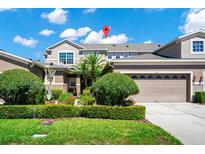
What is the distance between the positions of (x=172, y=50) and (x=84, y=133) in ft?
59.6

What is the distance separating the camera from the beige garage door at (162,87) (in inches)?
841

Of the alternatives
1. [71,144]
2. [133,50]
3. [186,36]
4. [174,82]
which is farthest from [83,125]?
[133,50]

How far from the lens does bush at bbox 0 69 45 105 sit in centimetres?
1185

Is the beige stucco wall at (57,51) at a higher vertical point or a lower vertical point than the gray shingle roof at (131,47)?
lower

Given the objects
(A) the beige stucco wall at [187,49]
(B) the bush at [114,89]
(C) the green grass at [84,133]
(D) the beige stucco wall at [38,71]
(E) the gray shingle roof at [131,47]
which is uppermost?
(E) the gray shingle roof at [131,47]

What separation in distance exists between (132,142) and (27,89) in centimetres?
631

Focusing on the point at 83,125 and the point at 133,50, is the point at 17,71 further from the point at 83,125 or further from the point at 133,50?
the point at 133,50

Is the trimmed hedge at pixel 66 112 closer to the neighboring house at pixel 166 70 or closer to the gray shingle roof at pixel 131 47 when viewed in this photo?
the neighboring house at pixel 166 70

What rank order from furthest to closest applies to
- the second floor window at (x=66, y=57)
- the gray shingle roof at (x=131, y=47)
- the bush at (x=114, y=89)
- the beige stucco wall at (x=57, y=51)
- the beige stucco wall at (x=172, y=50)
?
the gray shingle roof at (x=131, y=47), the second floor window at (x=66, y=57), the beige stucco wall at (x=57, y=51), the beige stucco wall at (x=172, y=50), the bush at (x=114, y=89)

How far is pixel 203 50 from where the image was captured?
22.4 meters

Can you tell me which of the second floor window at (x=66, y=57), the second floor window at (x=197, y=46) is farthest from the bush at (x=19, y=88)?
the second floor window at (x=66, y=57)

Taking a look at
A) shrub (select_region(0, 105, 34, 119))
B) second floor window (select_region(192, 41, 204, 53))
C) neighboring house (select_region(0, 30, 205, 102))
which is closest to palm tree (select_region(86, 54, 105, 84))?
neighboring house (select_region(0, 30, 205, 102))

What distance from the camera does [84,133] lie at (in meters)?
8.51

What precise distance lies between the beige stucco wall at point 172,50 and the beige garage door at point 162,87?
2.72 meters
